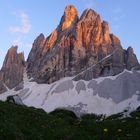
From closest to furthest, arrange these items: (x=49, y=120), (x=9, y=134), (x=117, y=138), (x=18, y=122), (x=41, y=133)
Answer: (x=9, y=134)
(x=117, y=138)
(x=41, y=133)
(x=18, y=122)
(x=49, y=120)

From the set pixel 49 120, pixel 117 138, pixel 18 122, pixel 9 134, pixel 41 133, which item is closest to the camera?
pixel 9 134

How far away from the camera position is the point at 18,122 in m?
26.2

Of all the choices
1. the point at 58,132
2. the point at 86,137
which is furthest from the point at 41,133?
the point at 86,137

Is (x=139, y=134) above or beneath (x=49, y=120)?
beneath

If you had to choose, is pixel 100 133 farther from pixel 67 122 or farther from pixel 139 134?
pixel 67 122

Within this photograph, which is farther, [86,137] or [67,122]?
[67,122]

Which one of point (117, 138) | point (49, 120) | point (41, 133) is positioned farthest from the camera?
point (49, 120)

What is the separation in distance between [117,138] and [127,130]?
2.89m

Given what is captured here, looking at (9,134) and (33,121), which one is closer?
(9,134)

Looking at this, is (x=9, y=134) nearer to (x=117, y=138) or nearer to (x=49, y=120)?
(x=117, y=138)

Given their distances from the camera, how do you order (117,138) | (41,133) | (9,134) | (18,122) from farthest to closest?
(18,122) < (41,133) < (117,138) < (9,134)

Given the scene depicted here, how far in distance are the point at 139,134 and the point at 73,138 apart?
3931mm

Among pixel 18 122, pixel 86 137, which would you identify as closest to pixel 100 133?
pixel 86 137

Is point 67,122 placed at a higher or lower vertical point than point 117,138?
higher
